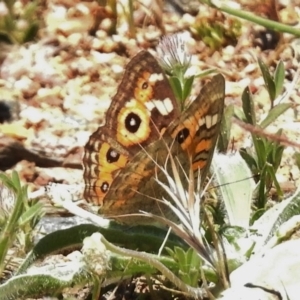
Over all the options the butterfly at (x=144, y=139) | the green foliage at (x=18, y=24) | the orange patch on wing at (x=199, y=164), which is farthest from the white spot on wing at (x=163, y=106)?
the green foliage at (x=18, y=24)

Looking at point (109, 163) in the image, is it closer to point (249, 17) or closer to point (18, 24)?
point (249, 17)

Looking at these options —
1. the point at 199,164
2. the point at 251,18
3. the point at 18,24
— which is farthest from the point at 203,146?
the point at 18,24

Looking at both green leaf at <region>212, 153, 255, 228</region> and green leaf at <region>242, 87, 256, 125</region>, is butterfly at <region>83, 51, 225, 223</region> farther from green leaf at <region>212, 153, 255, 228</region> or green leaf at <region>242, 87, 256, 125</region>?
green leaf at <region>242, 87, 256, 125</region>

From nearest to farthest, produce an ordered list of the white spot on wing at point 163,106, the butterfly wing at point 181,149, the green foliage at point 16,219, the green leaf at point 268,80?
the butterfly wing at point 181,149, the green foliage at point 16,219, the white spot on wing at point 163,106, the green leaf at point 268,80

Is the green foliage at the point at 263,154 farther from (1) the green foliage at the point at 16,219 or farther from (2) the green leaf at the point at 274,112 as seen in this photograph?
(1) the green foliage at the point at 16,219

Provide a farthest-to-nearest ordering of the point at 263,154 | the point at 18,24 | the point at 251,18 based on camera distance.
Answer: the point at 18,24, the point at 263,154, the point at 251,18

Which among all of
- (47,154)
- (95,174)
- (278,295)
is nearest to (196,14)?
(47,154)
